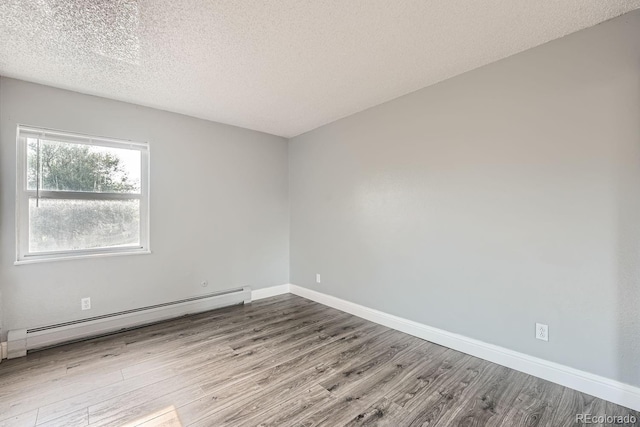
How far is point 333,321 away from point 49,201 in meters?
3.19

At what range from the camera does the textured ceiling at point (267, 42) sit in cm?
167

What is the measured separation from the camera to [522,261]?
2158 mm

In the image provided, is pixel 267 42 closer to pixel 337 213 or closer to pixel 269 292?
pixel 337 213

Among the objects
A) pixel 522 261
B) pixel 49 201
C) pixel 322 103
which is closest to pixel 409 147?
pixel 322 103

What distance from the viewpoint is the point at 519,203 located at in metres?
2.18

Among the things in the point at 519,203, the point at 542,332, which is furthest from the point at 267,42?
the point at 542,332

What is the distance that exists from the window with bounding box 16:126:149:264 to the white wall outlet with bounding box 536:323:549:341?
386cm

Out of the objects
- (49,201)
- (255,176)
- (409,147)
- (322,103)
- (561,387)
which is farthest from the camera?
(255,176)

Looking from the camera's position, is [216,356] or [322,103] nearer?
[216,356]

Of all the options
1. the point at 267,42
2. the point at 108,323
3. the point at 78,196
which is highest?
the point at 267,42

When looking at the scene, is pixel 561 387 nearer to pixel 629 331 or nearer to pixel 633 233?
pixel 629 331

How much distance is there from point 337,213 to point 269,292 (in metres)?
1.64

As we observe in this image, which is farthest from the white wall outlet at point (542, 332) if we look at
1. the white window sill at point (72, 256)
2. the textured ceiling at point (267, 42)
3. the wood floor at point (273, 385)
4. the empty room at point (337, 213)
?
the white window sill at point (72, 256)

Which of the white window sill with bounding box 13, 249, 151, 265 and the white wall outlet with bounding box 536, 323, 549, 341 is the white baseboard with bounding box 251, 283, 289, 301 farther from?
the white wall outlet with bounding box 536, 323, 549, 341
